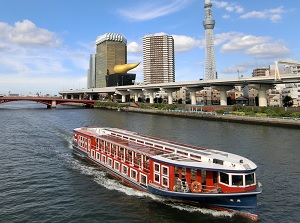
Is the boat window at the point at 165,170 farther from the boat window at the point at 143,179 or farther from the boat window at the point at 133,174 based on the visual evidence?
the boat window at the point at 133,174

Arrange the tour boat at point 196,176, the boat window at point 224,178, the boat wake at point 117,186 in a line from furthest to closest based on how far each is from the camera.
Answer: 1. the boat wake at point 117,186
2. the boat window at point 224,178
3. the tour boat at point 196,176

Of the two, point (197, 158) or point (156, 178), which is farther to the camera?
point (156, 178)

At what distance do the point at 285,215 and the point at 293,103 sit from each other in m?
103

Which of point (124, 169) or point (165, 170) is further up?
point (165, 170)

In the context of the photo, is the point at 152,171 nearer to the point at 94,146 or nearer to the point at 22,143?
the point at 94,146

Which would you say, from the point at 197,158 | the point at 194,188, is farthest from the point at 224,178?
the point at 197,158

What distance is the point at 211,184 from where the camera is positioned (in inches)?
714

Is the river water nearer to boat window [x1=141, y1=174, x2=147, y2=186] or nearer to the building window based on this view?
boat window [x1=141, y1=174, x2=147, y2=186]

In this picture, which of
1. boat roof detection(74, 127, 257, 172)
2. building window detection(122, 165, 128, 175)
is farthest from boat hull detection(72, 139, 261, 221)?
building window detection(122, 165, 128, 175)

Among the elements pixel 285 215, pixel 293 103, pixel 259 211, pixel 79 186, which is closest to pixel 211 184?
pixel 259 211

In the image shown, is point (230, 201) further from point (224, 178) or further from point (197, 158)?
Answer: point (197, 158)

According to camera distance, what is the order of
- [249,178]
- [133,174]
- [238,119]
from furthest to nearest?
1. [238,119]
2. [133,174]
3. [249,178]

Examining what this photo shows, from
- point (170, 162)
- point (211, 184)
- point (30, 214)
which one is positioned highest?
point (170, 162)

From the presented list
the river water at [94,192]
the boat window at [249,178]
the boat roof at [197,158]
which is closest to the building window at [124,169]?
the river water at [94,192]
